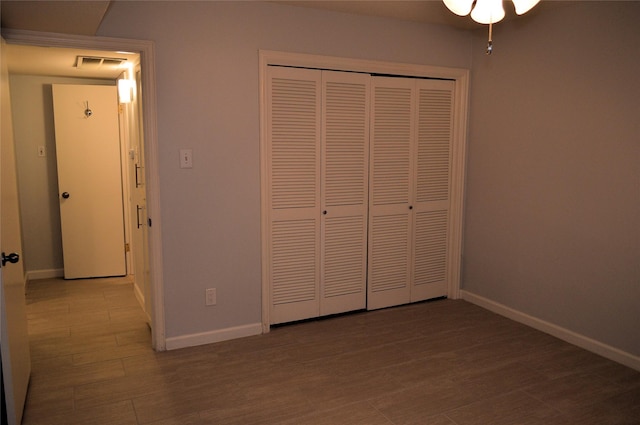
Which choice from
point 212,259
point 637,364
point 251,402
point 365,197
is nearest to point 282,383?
point 251,402

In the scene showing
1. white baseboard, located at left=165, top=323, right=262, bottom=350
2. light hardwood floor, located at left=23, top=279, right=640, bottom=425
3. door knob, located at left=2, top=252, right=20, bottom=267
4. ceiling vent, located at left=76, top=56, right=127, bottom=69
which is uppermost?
ceiling vent, located at left=76, top=56, right=127, bottom=69

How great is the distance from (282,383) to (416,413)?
31.7 inches

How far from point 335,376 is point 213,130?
1.82 m

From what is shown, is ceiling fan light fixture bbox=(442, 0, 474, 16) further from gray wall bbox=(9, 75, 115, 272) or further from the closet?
gray wall bbox=(9, 75, 115, 272)

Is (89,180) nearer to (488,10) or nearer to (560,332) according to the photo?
(488,10)

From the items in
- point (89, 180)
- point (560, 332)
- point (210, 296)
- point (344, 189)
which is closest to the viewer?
point (210, 296)

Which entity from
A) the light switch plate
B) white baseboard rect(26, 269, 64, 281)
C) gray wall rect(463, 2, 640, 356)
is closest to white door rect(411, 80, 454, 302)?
gray wall rect(463, 2, 640, 356)

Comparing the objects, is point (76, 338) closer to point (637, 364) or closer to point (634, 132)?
point (637, 364)

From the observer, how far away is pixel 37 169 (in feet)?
16.6

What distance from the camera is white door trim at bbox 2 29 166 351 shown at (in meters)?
2.75

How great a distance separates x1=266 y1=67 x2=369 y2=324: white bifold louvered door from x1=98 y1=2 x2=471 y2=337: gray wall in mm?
175

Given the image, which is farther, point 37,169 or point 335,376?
point 37,169

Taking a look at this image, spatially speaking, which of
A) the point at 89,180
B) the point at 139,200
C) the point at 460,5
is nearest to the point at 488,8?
the point at 460,5

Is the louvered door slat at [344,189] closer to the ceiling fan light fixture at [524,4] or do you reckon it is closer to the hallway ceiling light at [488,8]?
the hallway ceiling light at [488,8]
